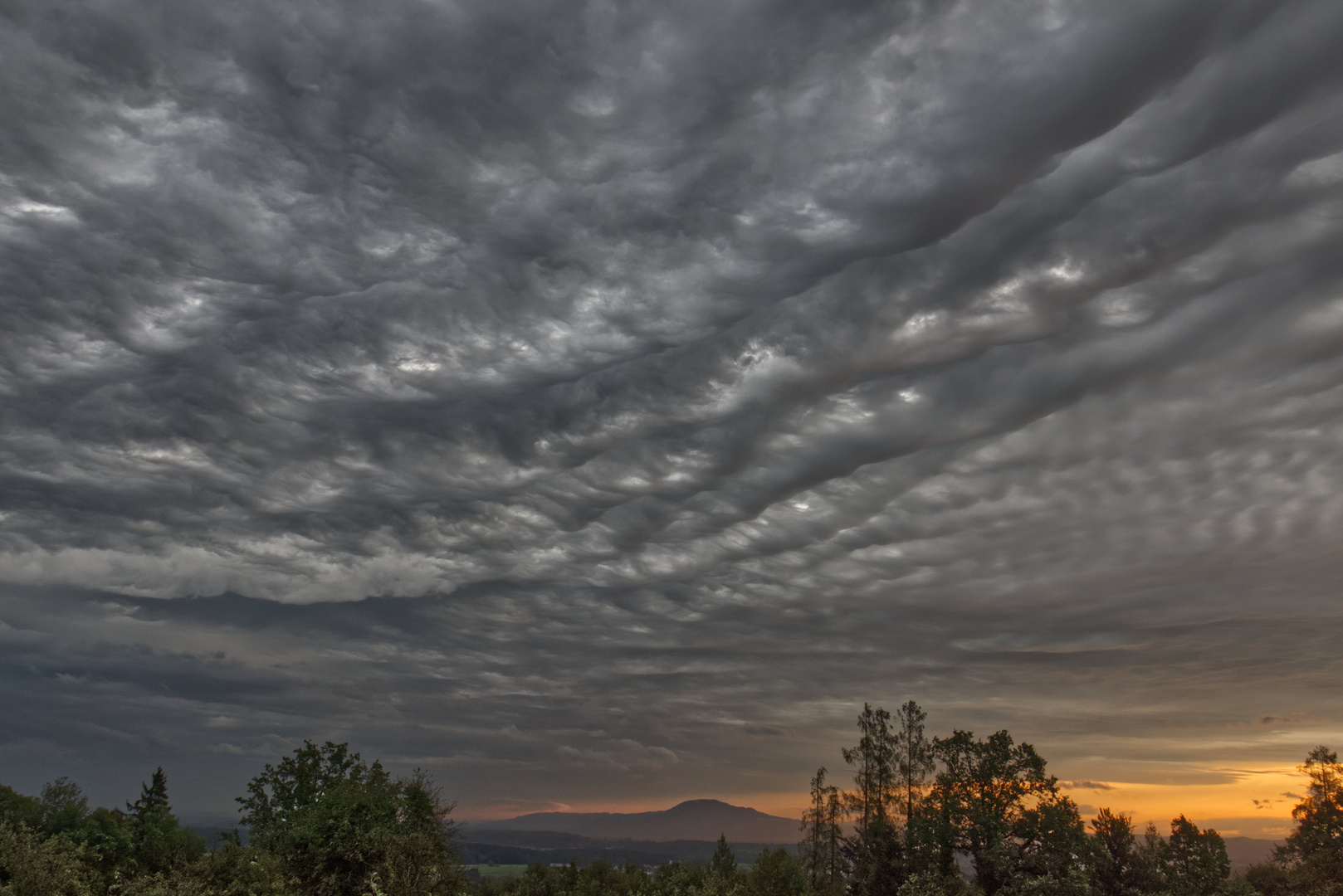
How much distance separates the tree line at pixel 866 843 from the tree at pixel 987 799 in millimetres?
155

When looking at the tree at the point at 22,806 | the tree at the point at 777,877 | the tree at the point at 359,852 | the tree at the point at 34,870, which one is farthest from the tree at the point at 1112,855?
the tree at the point at 22,806

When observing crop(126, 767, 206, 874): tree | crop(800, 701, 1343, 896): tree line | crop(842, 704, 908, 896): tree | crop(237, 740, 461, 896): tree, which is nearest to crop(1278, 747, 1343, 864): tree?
crop(800, 701, 1343, 896): tree line

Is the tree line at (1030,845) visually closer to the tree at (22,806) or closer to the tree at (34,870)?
the tree at (34,870)

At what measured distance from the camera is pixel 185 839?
116500 mm

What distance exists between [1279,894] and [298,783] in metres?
123

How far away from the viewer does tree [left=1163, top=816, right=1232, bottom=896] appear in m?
88.2

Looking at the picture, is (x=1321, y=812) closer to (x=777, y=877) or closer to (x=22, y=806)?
(x=777, y=877)

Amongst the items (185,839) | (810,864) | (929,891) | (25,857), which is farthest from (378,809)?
(185,839)

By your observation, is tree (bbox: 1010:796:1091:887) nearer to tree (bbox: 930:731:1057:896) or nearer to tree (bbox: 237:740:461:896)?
tree (bbox: 930:731:1057:896)

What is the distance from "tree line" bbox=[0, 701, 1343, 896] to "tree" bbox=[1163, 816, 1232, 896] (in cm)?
18

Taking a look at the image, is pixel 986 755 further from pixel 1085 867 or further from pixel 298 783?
pixel 298 783

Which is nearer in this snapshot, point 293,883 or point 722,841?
point 293,883

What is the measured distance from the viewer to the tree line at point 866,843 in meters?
44.2

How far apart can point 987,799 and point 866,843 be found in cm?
1688
